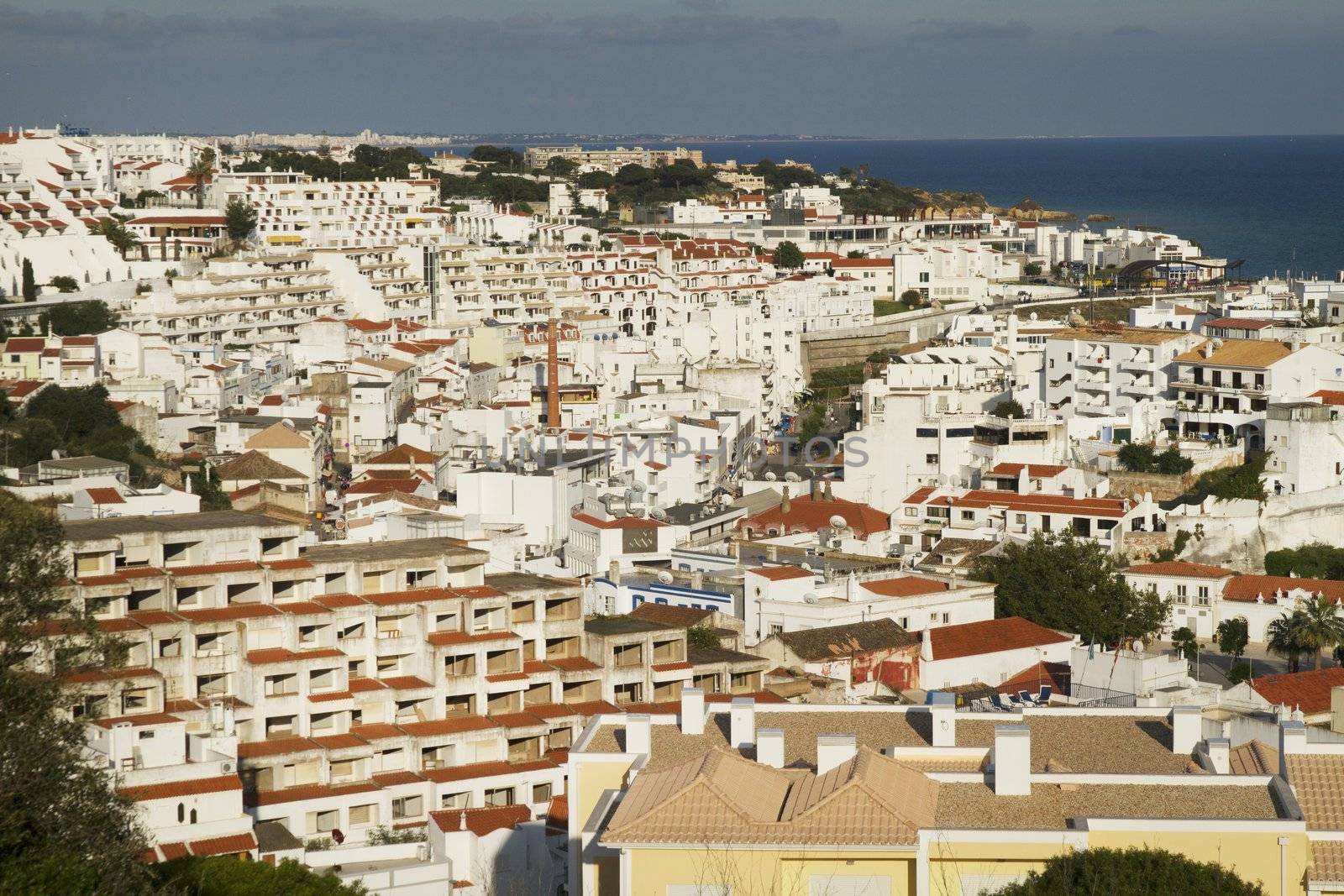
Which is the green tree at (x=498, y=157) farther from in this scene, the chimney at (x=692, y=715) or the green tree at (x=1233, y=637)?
the chimney at (x=692, y=715)

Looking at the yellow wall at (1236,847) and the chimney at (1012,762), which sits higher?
the chimney at (1012,762)

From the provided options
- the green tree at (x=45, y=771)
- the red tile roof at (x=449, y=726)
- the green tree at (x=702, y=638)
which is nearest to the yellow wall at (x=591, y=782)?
the green tree at (x=45, y=771)

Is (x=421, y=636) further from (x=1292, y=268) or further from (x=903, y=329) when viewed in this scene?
(x=1292, y=268)

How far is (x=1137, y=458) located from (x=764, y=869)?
80.7 feet

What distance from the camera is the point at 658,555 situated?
25.1 m

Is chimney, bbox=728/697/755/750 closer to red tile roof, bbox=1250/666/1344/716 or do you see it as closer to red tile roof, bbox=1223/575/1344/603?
red tile roof, bbox=1250/666/1344/716

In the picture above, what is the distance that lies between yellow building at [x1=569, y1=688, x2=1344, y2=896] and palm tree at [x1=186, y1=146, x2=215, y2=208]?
158 ft

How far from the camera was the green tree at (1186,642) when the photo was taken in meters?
23.8

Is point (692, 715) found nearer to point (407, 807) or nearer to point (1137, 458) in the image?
point (407, 807)

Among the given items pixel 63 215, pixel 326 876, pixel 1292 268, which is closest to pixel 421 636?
pixel 326 876

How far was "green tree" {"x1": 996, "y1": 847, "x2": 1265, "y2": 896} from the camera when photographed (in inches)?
305

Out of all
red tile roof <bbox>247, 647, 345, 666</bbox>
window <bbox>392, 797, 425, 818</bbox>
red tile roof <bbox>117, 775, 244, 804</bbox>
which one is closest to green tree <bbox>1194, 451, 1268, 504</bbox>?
red tile roof <bbox>247, 647, 345, 666</bbox>

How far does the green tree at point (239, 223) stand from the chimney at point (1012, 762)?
44.5 meters

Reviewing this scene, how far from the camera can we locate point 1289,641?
22.7m
